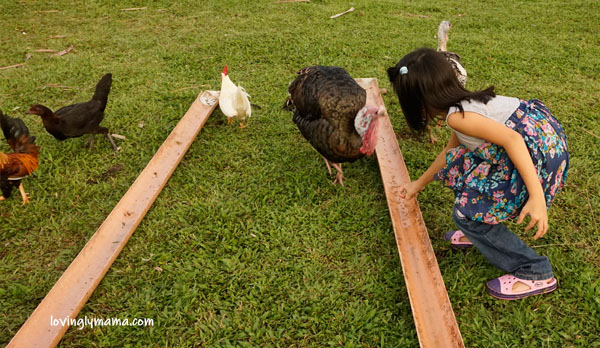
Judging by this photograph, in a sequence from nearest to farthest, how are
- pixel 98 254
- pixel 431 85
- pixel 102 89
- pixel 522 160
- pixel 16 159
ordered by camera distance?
1. pixel 522 160
2. pixel 431 85
3. pixel 98 254
4. pixel 16 159
5. pixel 102 89

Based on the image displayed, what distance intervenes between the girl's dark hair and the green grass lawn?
124cm

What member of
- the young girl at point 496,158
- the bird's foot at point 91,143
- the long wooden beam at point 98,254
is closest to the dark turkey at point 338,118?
the young girl at point 496,158

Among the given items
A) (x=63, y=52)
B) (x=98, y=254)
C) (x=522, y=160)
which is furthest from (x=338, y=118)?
(x=63, y=52)

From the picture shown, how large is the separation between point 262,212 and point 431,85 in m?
1.77

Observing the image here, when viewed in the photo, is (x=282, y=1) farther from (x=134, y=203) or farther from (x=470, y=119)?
(x=470, y=119)

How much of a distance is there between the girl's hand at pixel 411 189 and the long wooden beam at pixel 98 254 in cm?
207

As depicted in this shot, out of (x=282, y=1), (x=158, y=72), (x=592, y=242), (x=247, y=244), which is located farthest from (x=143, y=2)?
(x=592, y=242)

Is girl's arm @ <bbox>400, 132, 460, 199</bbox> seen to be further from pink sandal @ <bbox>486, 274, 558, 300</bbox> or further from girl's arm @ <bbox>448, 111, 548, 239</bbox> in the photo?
pink sandal @ <bbox>486, 274, 558, 300</bbox>

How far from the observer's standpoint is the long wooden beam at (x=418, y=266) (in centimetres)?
215

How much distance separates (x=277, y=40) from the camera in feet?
20.7

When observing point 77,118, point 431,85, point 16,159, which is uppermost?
point 431,85

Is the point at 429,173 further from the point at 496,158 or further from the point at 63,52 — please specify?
the point at 63,52

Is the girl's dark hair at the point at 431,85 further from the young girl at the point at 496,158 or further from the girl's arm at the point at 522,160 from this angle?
the girl's arm at the point at 522,160

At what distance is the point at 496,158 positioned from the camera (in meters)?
2.24
